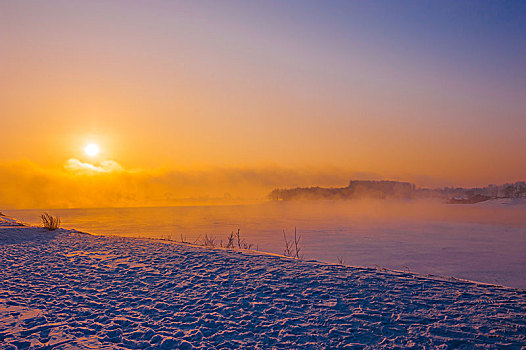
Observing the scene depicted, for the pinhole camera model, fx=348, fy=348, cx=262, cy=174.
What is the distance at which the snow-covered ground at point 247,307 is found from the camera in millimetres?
4918

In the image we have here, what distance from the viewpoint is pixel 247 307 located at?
20.3 ft

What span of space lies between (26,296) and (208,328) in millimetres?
4401

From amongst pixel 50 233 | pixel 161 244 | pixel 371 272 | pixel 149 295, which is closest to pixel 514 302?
pixel 371 272

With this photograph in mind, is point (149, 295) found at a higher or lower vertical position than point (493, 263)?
higher

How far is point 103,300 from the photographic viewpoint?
22.6ft

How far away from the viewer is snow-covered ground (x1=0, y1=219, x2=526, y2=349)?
16.1 ft

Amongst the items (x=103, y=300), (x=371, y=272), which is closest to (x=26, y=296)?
(x=103, y=300)

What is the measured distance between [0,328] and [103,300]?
176 cm

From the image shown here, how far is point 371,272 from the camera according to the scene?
27.1 feet

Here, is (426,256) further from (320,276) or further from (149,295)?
(149,295)

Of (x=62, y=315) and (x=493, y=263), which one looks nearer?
(x=62, y=315)

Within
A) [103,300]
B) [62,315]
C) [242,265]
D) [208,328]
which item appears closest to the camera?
[208,328]

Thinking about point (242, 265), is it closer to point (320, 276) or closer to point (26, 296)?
point (320, 276)

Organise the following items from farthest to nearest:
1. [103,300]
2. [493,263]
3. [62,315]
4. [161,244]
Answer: [493,263] → [161,244] → [103,300] → [62,315]
